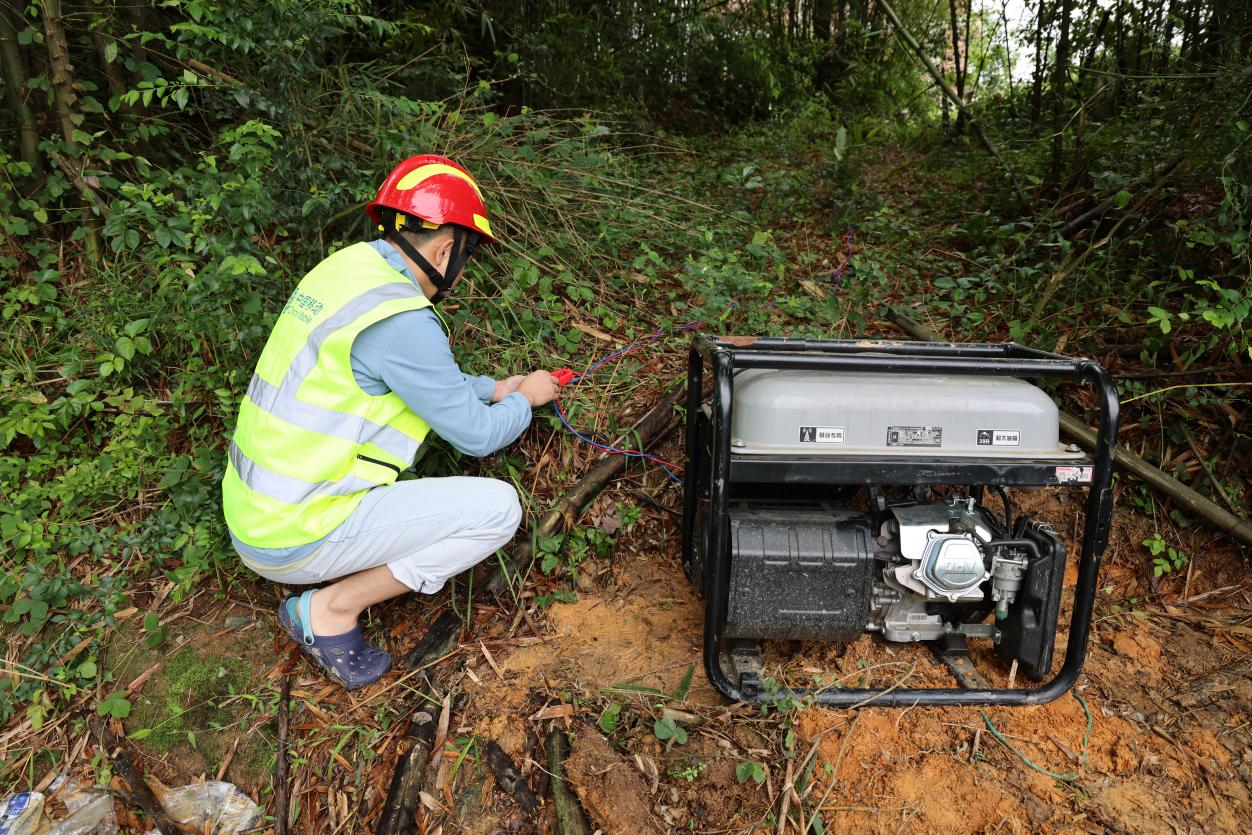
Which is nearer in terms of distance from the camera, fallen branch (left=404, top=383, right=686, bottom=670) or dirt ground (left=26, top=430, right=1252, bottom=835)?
dirt ground (left=26, top=430, right=1252, bottom=835)

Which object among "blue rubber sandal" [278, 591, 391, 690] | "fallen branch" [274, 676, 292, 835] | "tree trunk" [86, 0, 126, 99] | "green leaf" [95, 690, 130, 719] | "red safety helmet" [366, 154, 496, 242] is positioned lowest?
"fallen branch" [274, 676, 292, 835]

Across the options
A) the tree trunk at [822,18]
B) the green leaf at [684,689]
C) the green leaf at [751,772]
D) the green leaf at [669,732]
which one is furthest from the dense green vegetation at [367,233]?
the tree trunk at [822,18]

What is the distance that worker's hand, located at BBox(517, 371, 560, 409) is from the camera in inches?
110

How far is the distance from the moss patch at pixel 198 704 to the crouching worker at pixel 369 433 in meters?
0.30

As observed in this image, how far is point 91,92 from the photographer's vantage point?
4.08m

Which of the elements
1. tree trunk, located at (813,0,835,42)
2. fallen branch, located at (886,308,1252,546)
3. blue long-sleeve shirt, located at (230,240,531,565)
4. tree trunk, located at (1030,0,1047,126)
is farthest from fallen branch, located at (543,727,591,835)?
tree trunk, located at (813,0,835,42)

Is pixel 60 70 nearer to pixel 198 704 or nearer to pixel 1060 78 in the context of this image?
pixel 198 704

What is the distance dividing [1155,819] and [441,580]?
2379mm

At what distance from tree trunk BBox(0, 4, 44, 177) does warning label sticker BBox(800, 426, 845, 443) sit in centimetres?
414

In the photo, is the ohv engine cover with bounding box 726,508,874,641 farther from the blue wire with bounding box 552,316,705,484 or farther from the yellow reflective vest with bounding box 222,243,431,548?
the yellow reflective vest with bounding box 222,243,431,548

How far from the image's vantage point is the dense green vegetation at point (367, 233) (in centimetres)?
305

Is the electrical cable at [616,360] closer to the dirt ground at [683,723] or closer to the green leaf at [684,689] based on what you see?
the dirt ground at [683,723]

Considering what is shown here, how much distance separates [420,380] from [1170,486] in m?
3.22

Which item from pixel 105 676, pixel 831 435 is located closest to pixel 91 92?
pixel 105 676
